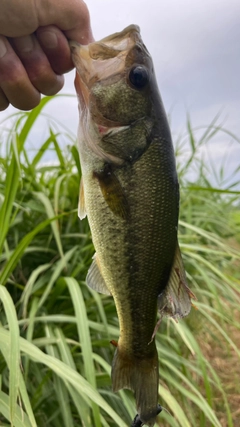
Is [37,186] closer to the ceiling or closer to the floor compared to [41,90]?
closer to the floor

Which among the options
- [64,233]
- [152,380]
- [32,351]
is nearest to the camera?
[152,380]

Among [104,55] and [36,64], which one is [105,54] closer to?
[104,55]

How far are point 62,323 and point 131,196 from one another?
1.03 metres

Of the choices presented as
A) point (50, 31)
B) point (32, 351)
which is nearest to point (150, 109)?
point (50, 31)

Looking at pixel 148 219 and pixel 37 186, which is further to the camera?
pixel 37 186

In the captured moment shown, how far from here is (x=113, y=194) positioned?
2.98ft

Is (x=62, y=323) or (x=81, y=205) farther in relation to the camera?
(x=62, y=323)

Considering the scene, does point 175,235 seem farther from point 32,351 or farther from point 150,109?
point 32,351

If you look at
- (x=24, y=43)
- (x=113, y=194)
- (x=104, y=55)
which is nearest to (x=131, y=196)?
(x=113, y=194)

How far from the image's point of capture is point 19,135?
1928 millimetres

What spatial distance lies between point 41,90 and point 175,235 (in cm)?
48

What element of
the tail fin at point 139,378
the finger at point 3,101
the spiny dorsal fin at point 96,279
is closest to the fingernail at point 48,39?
the finger at point 3,101

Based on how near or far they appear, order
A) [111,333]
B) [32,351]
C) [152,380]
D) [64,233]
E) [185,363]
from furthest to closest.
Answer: [64,233] → [185,363] → [111,333] → [32,351] → [152,380]

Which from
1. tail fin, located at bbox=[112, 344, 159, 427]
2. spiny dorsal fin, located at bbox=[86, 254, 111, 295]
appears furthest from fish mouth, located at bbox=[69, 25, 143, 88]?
tail fin, located at bbox=[112, 344, 159, 427]
